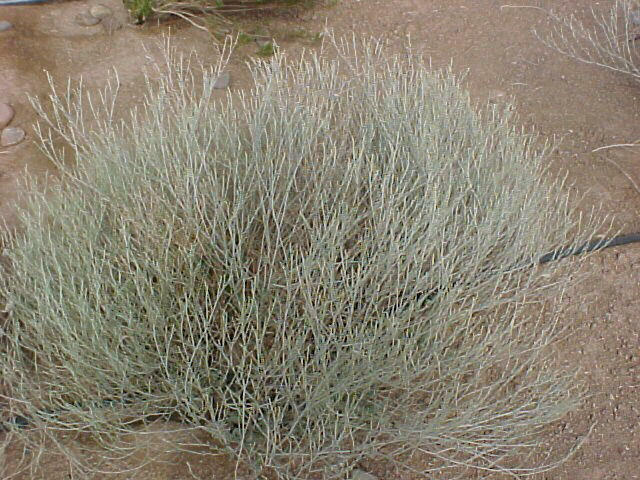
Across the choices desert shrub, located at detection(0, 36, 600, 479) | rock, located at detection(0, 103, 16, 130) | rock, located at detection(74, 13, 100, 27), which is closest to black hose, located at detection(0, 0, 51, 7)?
rock, located at detection(74, 13, 100, 27)

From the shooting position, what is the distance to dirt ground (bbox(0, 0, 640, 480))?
239cm

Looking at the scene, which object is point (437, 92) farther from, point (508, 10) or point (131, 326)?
point (508, 10)

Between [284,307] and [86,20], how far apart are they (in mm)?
3131

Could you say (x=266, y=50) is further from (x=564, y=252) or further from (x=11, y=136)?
(x=564, y=252)

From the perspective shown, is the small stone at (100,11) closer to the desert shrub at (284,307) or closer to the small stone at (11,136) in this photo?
the small stone at (11,136)

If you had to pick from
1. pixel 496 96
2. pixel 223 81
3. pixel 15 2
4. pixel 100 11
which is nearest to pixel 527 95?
pixel 496 96

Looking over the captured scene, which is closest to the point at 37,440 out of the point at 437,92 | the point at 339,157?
the point at 339,157

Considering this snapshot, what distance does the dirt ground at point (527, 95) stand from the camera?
239cm

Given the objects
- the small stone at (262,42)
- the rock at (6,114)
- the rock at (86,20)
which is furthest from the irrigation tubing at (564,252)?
the small stone at (262,42)

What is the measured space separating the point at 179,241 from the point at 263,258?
1.12 feet

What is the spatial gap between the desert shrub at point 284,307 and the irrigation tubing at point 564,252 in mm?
32

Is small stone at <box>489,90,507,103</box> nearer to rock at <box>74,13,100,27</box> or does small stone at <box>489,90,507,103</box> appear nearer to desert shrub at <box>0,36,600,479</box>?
desert shrub at <box>0,36,600,479</box>

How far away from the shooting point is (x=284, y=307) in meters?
2.13

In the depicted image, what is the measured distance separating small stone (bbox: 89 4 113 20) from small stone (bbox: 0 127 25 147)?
52.4 inches
